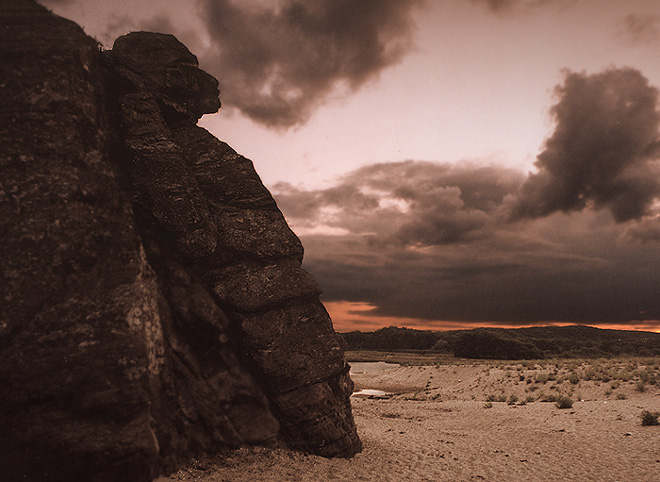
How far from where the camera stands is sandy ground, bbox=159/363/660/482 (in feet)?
32.6

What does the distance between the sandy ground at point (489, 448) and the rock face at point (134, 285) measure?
0.76 metres

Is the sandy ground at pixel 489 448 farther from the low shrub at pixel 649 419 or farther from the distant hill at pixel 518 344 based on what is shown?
the distant hill at pixel 518 344

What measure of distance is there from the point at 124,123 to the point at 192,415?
7.94 m

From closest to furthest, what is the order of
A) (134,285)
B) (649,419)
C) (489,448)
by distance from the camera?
→ (134,285)
(489,448)
(649,419)

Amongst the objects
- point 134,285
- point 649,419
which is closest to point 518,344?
point 649,419

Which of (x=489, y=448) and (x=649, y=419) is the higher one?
(x=649, y=419)

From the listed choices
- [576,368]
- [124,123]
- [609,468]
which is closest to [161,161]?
[124,123]

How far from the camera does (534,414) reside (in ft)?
67.0

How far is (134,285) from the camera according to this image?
867 centimetres

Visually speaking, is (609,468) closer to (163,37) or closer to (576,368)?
(163,37)

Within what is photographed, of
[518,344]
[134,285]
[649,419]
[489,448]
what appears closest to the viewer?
[134,285]

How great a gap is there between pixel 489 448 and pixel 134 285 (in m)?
13.9

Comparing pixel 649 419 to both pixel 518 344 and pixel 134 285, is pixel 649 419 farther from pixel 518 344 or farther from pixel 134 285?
pixel 518 344

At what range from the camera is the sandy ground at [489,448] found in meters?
9.93
